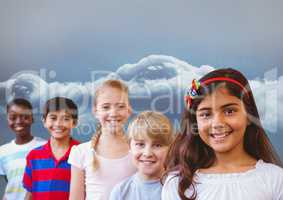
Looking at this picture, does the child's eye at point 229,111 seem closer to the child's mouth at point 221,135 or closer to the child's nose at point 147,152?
the child's mouth at point 221,135

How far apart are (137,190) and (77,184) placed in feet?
1.18

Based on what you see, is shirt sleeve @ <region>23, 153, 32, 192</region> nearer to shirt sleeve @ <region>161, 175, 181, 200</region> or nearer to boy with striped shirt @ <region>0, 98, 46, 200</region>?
boy with striped shirt @ <region>0, 98, 46, 200</region>

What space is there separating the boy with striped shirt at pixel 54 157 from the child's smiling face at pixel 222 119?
750 mm

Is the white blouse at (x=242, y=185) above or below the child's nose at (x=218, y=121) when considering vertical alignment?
below

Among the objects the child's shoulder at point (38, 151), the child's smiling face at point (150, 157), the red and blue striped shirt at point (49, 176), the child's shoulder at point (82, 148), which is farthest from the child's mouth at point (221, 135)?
the child's shoulder at point (38, 151)

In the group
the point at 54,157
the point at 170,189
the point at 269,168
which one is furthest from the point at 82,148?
the point at 269,168

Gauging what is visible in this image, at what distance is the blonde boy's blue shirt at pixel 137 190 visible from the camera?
6.35 feet

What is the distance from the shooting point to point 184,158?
1.81 meters

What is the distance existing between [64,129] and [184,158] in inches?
27.7

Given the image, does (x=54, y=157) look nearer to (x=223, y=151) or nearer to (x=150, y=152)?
(x=150, y=152)

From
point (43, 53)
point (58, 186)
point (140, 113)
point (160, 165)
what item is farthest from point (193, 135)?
point (43, 53)

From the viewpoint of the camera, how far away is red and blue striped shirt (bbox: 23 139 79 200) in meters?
2.21

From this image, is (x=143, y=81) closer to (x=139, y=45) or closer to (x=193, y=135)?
(x=139, y=45)

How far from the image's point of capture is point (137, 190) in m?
1.95
